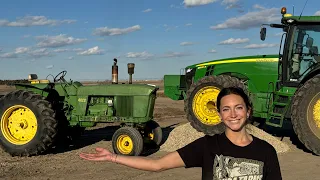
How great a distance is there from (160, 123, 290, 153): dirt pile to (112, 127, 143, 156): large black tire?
1098 millimetres

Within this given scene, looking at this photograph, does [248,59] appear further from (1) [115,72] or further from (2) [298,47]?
(1) [115,72]

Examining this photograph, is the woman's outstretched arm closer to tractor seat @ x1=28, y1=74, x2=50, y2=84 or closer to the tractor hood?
tractor seat @ x1=28, y1=74, x2=50, y2=84

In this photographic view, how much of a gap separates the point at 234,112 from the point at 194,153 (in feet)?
1.24

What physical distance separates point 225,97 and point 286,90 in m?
7.57

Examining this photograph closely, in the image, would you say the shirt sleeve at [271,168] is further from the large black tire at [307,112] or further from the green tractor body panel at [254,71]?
the green tractor body panel at [254,71]

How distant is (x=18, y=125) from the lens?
8.97 metres

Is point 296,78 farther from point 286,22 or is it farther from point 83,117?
point 83,117

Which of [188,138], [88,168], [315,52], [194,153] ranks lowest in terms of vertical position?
[88,168]

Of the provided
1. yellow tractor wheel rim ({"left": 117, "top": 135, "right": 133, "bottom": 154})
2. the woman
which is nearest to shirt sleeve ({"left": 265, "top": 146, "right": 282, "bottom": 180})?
the woman

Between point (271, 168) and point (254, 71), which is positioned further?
point (254, 71)

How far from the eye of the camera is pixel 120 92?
932cm

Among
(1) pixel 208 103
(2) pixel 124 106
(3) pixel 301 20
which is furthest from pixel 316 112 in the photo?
(2) pixel 124 106

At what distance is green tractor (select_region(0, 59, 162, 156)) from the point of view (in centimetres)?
852

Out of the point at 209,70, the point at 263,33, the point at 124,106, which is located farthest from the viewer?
the point at 209,70
